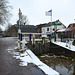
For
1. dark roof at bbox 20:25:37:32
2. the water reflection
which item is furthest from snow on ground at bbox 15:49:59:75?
dark roof at bbox 20:25:37:32

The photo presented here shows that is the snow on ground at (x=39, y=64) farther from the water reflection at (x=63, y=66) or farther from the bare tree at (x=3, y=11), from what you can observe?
the bare tree at (x=3, y=11)

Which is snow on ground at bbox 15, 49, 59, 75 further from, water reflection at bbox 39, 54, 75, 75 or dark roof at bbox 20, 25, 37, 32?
dark roof at bbox 20, 25, 37, 32

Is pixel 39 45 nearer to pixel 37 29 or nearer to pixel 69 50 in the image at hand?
pixel 69 50

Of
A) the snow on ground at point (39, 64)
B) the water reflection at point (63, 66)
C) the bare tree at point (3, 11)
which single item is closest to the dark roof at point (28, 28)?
the bare tree at point (3, 11)

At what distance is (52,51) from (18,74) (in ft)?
36.4

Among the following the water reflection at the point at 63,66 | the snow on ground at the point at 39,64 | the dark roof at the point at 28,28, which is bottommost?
the water reflection at the point at 63,66

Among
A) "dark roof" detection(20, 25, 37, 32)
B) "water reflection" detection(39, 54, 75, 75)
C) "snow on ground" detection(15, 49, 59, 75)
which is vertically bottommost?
"water reflection" detection(39, 54, 75, 75)

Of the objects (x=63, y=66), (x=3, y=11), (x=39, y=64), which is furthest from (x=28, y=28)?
(x=39, y=64)

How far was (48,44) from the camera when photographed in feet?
50.9

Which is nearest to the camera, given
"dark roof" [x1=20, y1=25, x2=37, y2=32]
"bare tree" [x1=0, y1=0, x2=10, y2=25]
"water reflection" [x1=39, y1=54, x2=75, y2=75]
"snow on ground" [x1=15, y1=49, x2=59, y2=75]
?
"snow on ground" [x1=15, y1=49, x2=59, y2=75]

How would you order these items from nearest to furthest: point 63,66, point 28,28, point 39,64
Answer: point 39,64 → point 63,66 → point 28,28

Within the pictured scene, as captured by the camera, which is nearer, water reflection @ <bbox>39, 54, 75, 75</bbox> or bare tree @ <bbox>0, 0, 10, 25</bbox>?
water reflection @ <bbox>39, 54, 75, 75</bbox>

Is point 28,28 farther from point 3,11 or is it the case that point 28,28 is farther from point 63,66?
point 63,66

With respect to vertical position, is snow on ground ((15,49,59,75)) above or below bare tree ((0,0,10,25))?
below
